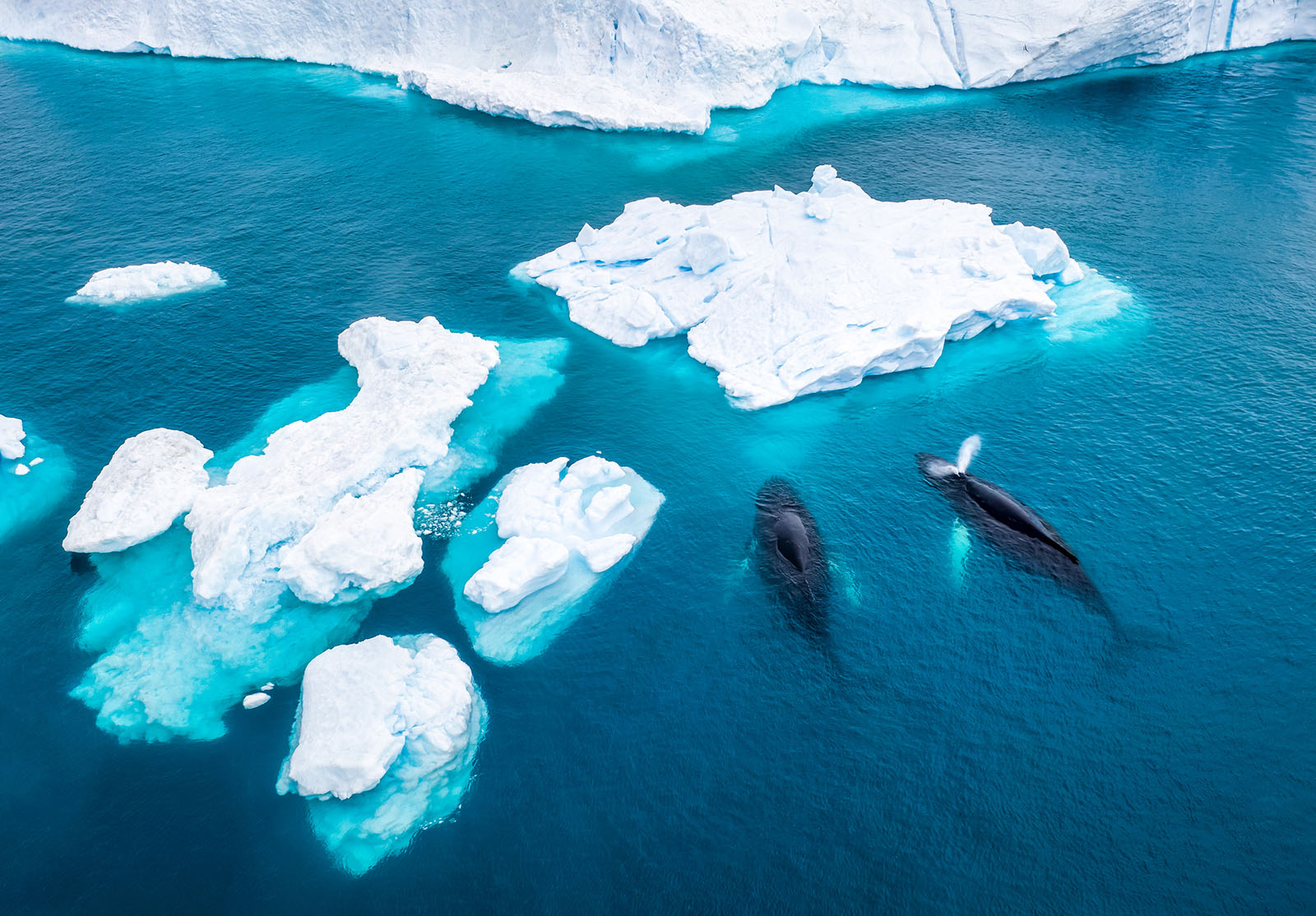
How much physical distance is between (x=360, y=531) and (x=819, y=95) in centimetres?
6274

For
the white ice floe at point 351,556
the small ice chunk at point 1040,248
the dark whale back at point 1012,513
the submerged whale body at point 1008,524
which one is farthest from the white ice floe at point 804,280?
the white ice floe at point 351,556

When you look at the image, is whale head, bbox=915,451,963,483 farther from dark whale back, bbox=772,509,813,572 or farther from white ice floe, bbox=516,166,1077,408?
dark whale back, bbox=772,509,813,572

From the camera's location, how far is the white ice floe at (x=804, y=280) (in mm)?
48844

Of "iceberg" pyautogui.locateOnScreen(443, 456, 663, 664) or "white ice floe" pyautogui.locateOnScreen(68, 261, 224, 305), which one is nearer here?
"iceberg" pyautogui.locateOnScreen(443, 456, 663, 664)

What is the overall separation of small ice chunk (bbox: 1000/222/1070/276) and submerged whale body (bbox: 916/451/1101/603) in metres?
18.0

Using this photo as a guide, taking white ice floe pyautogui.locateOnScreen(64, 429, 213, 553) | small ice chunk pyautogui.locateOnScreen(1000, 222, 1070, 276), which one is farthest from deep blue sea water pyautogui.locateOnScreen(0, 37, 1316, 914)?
small ice chunk pyautogui.locateOnScreen(1000, 222, 1070, 276)

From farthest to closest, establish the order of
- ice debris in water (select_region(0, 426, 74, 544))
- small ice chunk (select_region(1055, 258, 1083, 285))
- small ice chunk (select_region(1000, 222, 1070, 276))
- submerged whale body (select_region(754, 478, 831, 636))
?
1. small ice chunk (select_region(1055, 258, 1083, 285))
2. small ice chunk (select_region(1000, 222, 1070, 276))
3. ice debris in water (select_region(0, 426, 74, 544))
4. submerged whale body (select_region(754, 478, 831, 636))

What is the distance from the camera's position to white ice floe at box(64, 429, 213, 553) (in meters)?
39.3

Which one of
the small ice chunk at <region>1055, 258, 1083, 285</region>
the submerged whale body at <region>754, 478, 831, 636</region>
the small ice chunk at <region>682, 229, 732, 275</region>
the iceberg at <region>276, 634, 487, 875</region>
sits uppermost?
the small ice chunk at <region>682, 229, 732, 275</region>

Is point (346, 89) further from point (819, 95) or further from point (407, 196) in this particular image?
point (819, 95)

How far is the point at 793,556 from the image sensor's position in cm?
3794

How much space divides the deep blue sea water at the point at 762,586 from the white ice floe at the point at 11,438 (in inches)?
73.3

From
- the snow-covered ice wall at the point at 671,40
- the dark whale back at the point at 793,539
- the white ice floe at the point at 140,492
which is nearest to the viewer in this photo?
the dark whale back at the point at 793,539

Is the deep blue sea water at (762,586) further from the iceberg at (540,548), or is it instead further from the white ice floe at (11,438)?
the white ice floe at (11,438)
